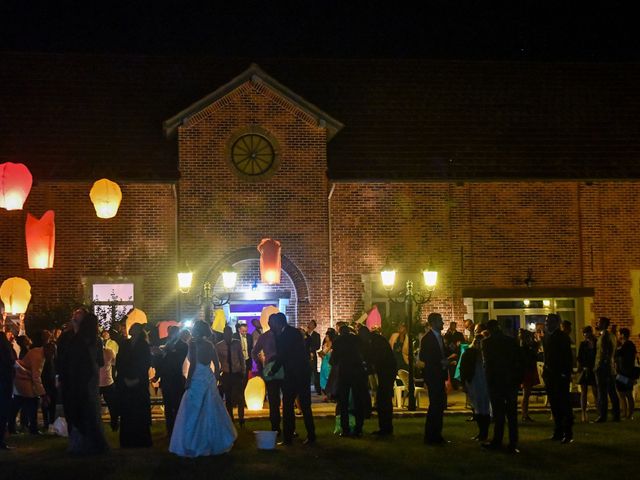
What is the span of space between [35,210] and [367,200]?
8.24 metres

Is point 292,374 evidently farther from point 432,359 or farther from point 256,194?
point 256,194

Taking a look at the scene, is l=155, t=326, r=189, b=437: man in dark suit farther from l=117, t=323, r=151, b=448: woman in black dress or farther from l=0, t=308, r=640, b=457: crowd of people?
l=117, t=323, r=151, b=448: woman in black dress

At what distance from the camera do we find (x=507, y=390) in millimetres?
12945

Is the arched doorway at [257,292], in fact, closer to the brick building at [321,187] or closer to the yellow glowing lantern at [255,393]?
the brick building at [321,187]

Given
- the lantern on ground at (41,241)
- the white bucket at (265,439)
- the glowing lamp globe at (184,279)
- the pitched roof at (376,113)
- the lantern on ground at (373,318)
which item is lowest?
the white bucket at (265,439)

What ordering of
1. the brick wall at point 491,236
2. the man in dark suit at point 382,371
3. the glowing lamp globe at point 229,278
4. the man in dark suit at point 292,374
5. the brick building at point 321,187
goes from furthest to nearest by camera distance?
1. the brick wall at point 491,236
2. the brick building at point 321,187
3. the glowing lamp globe at point 229,278
4. the man in dark suit at point 382,371
5. the man in dark suit at point 292,374

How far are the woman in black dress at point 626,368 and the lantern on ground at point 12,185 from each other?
11513mm

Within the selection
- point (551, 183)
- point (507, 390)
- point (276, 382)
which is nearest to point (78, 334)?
point (276, 382)

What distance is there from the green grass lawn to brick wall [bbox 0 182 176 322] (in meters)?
8.78

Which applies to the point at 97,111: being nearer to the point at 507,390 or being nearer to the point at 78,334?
the point at 78,334

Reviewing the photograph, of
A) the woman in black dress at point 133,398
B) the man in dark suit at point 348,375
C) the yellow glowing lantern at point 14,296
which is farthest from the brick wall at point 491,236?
the woman in black dress at point 133,398

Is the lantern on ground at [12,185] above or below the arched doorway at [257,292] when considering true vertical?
above

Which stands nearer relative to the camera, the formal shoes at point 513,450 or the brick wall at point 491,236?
the formal shoes at point 513,450

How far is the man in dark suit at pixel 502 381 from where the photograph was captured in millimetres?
12867
